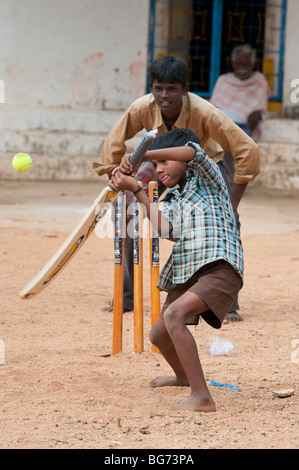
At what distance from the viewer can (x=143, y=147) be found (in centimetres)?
336

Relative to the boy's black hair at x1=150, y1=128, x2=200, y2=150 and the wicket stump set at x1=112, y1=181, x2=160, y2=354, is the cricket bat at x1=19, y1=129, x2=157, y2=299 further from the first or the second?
the wicket stump set at x1=112, y1=181, x2=160, y2=354

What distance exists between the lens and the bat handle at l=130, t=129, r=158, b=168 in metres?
3.35

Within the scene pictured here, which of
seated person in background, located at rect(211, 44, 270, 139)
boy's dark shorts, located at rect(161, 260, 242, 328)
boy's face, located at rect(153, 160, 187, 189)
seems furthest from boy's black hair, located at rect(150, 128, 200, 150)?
seated person in background, located at rect(211, 44, 270, 139)

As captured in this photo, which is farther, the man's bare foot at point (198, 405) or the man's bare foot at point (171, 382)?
the man's bare foot at point (171, 382)

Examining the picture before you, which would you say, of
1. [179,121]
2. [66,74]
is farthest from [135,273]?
[66,74]

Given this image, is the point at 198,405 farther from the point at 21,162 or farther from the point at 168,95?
the point at 21,162

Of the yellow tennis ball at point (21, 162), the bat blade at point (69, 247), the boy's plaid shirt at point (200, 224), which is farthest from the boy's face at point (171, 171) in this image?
the yellow tennis ball at point (21, 162)

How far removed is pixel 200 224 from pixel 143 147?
16.6 inches

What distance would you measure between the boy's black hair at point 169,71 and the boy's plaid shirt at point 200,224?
103 centimetres

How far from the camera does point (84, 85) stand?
1165 centimetres

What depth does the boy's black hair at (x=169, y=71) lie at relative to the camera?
14.5 feet

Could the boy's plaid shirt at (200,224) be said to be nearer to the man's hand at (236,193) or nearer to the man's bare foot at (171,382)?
the man's bare foot at (171,382)

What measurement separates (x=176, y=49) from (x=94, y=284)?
21.5ft

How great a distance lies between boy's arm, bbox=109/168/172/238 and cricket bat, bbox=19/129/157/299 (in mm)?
76
